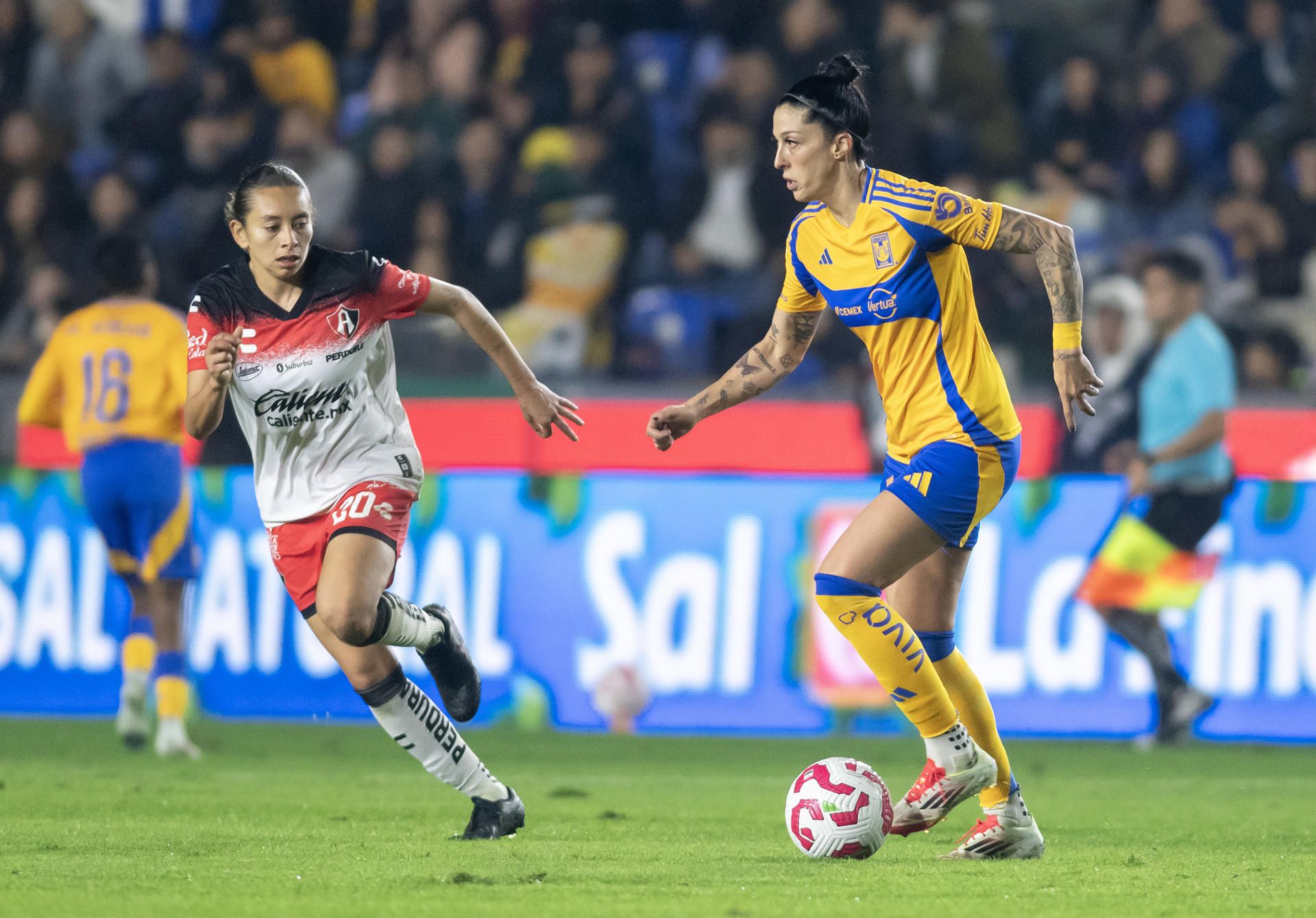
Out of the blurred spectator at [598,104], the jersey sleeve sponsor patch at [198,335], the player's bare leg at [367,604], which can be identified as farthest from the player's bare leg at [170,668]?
the blurred spectator at [598,104]

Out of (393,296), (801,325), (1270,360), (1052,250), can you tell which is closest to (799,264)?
(801,325)

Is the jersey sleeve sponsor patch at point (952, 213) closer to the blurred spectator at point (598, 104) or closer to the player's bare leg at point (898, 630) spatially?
the player's bare leg at point (898, 630)

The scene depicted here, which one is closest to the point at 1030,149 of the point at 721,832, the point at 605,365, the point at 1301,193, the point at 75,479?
the point at 1301,193

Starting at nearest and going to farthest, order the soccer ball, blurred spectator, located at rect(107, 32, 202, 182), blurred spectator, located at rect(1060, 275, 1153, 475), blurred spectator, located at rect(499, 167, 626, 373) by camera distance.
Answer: the soccer ball
blurred spectator, located at rect(1060, 275, 1153, 475)
blurred spectator, located at rect(499, 167, 626, 373)
blurred spectator, located at rect(107, 32, 202, 182)

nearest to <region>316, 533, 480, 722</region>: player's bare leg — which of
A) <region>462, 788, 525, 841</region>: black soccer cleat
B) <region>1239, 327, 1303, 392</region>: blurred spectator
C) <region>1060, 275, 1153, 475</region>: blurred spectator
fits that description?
<region>462, 788, 525, 841</region>: black soccer cleat

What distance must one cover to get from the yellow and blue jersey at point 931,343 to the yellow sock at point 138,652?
4735 millimetres

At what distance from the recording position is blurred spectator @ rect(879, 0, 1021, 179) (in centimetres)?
1313

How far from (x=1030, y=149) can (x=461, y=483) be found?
548 cm

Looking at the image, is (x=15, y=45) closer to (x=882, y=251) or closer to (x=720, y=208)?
(x=720, y=208)

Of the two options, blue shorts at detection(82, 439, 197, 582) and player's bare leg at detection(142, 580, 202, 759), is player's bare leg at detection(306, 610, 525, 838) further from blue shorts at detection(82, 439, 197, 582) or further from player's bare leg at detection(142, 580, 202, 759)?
blue shorts at detection(82, 439, 197, 582)

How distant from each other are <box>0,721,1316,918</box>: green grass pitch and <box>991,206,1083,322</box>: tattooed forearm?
1580mm

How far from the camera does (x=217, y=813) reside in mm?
6523

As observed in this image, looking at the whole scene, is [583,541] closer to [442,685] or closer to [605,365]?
[605,365]

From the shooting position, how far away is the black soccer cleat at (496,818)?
574cm
